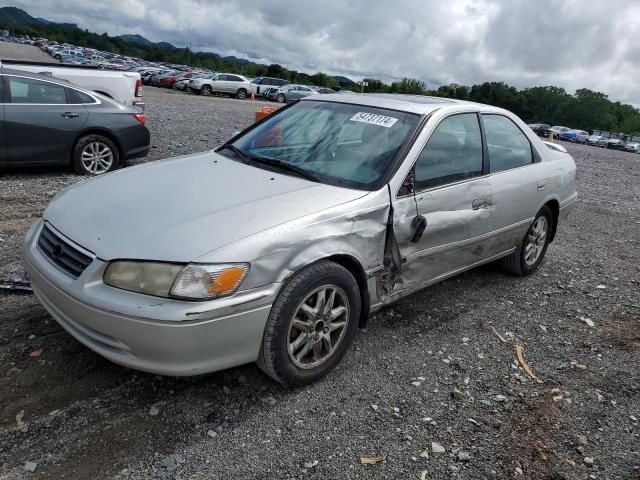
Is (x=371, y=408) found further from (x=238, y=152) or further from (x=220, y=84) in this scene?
(x=220, y=84)

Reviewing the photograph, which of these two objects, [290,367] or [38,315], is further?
[38,315]

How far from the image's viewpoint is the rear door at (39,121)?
22.4ft

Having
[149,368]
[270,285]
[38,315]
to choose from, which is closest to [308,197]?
[270,285]

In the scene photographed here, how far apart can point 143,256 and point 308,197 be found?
3.28 ft

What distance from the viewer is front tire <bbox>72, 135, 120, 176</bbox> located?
7.43 m

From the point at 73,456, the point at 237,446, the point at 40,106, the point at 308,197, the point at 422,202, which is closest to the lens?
the point at 73,456

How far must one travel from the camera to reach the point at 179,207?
9.52 feet

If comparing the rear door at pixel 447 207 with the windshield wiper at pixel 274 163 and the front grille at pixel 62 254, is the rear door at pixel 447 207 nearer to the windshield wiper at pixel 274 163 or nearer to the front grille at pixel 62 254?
the windshield wiper at pixel 274 163

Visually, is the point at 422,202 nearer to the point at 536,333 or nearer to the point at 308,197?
the point at 308,197

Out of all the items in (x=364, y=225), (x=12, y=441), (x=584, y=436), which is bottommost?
(x=12, y=441)

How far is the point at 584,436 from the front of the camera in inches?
113

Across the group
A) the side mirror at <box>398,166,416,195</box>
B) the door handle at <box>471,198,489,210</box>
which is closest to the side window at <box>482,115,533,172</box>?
the door handle at <box>471,198,489,210</box>

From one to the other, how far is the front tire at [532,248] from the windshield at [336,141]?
6.36 ft

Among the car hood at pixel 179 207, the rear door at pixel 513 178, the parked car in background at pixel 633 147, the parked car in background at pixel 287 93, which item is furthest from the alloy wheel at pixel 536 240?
the parked car in background at pixel 633 147
